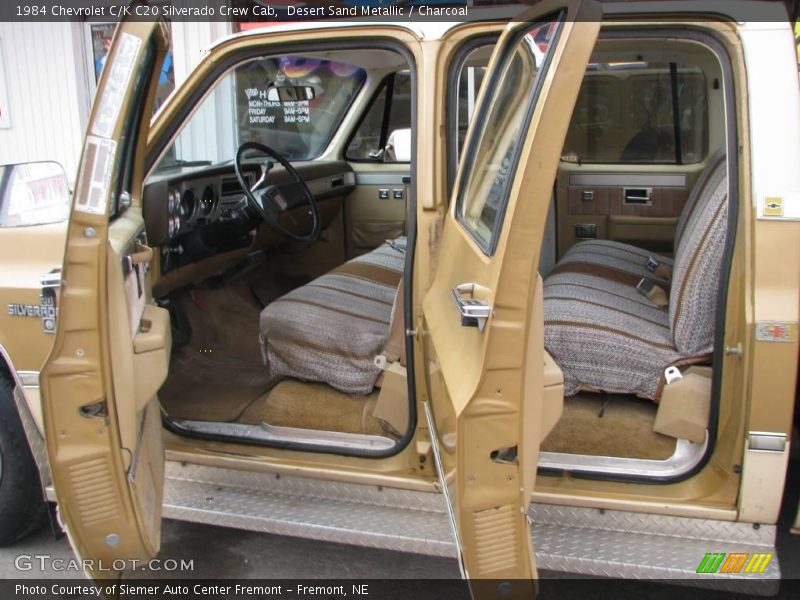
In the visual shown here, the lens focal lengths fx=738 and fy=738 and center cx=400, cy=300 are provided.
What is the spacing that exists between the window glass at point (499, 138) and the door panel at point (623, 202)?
78.7 inches

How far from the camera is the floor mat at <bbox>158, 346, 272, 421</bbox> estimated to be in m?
2.93

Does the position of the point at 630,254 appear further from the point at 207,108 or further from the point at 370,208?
the point at 207,108

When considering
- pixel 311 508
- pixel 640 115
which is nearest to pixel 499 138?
pixel 311 508

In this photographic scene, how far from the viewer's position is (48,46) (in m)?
8.46

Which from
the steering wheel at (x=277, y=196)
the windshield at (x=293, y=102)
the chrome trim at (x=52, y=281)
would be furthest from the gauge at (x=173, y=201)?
the chrome trim at (x=52, y=281)

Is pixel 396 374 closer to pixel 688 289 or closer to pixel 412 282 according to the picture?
pixel 412 282

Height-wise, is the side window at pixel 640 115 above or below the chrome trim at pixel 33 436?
above

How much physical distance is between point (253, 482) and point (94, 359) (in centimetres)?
83

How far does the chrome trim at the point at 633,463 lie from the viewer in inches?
88.6

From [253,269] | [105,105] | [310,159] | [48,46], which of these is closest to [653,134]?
[310,159]

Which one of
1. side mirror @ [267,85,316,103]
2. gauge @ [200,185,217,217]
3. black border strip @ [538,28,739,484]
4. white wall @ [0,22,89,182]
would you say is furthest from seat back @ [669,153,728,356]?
white wall @ [0,22,89,182]

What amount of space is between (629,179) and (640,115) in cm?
→ 38

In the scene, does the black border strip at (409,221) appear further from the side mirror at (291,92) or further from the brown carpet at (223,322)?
the side mirror at (291,92)

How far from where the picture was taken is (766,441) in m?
A: 2.05
